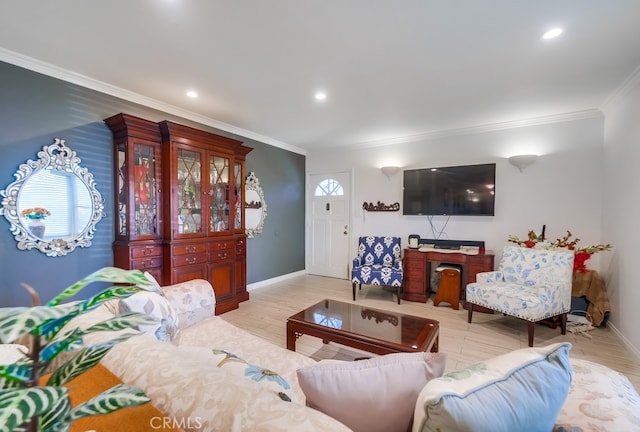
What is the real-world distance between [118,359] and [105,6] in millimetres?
2074

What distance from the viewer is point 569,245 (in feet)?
10.4

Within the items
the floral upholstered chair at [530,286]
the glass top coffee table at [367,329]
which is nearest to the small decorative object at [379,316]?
the glass top coffee table at [367,329]

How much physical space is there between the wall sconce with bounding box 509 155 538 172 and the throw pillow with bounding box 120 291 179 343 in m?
4.26

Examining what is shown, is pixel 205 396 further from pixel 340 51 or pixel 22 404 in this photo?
pixel 340 51

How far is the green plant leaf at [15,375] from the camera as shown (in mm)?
380

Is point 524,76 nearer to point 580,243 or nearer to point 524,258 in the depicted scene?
point 524,258

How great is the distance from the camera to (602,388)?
952 mm

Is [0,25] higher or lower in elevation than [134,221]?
higher

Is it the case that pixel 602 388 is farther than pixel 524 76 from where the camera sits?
No

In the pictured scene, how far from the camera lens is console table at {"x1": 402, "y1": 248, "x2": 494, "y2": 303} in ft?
12.1

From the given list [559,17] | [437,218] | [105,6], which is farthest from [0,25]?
[437,218]

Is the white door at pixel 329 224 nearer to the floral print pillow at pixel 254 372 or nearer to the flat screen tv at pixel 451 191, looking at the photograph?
the flat screen tv at pixel 451 191

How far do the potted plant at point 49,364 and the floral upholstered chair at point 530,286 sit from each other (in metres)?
3.20
